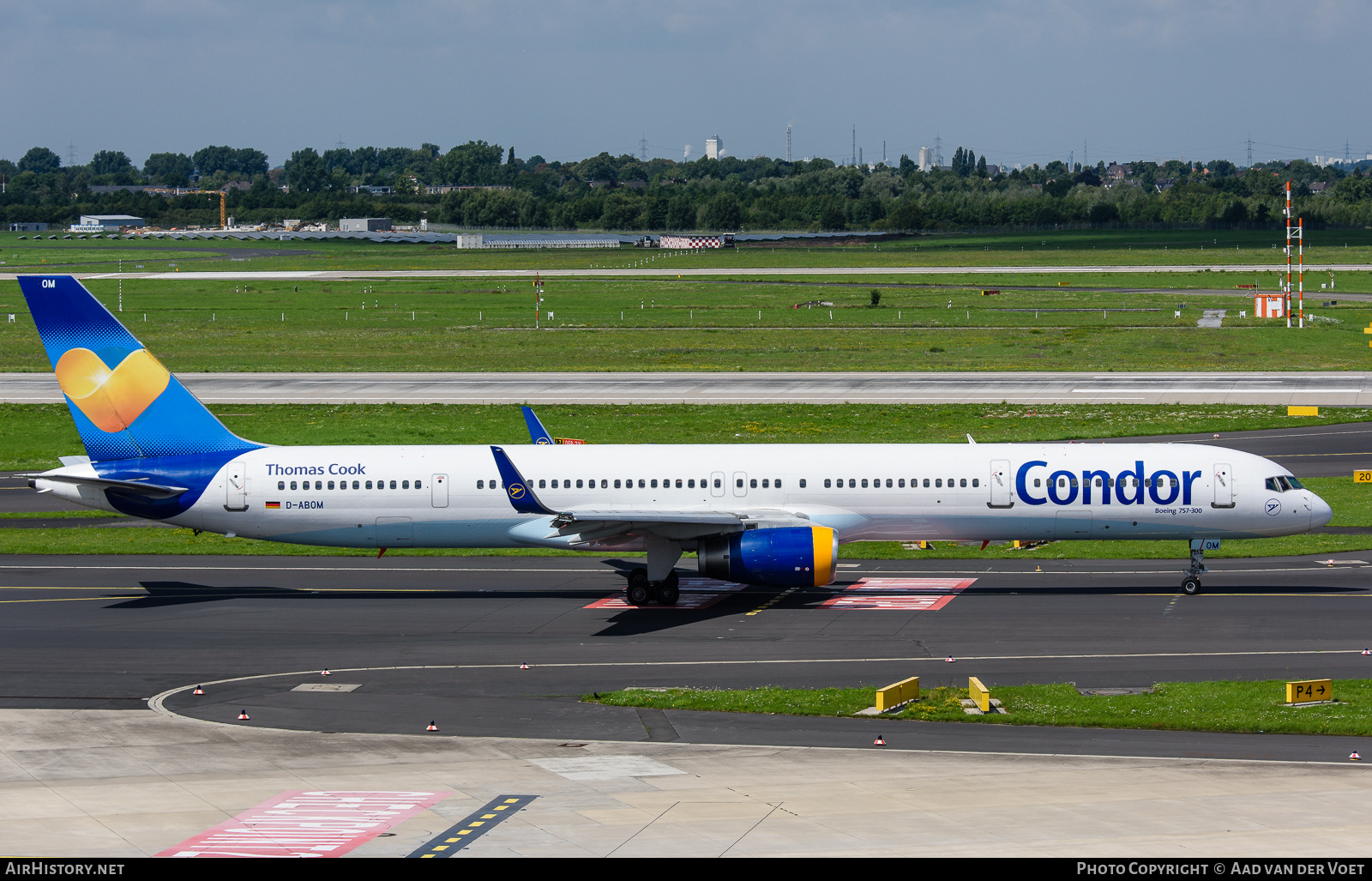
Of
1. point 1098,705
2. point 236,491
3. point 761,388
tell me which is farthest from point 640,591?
point 761,388

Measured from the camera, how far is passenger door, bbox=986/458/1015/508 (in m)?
39.8

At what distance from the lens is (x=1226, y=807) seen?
22.1m

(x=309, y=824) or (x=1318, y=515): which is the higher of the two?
(x=1318, y=515)

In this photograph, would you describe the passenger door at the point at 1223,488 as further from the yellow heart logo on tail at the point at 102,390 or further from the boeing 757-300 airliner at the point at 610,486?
the yellow heart logo on tail at the point at 102,390

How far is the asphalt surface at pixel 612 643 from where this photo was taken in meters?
28.5

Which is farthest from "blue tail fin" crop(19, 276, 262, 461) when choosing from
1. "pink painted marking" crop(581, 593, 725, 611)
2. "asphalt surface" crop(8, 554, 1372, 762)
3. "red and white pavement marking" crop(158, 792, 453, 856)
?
"red and white pavement marking" crop(158, 792, 453, 856)

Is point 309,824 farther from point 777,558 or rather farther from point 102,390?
point 102,390

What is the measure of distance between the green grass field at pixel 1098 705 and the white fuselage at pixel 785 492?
9868 millimetres

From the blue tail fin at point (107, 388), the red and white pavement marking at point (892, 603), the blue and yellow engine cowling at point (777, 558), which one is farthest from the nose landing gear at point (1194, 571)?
the blue tail fin at point (107, 388)

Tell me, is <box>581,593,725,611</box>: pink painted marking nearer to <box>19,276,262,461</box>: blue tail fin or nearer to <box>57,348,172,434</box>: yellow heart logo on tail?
<box>19,276,262,461</box>: blue tail fin

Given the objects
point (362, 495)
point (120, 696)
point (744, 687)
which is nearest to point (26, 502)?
point (362, 495)

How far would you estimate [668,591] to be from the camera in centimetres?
3969

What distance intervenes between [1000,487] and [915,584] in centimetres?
419
